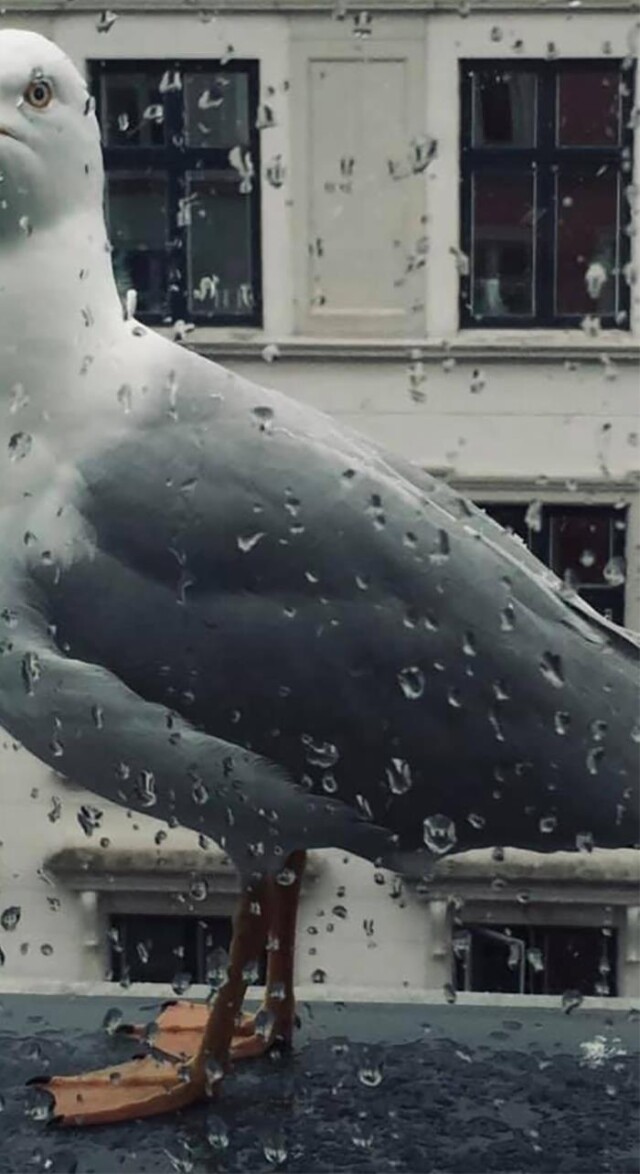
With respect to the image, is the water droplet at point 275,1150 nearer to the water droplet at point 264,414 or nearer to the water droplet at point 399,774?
the water droplet at point 399,774

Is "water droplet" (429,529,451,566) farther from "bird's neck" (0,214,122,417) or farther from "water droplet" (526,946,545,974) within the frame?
"water droplet" (526,946,545,974)

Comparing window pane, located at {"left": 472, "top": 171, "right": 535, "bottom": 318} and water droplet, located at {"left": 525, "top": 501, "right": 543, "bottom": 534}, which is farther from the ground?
window pane, located at {"left": 472, "top": 171, "right": 535, "bottom": 318}

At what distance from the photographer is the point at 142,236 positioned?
35.3 inches

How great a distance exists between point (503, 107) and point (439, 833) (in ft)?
1.25

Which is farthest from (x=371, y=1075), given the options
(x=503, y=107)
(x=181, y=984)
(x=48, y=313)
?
(x=503, y=107)

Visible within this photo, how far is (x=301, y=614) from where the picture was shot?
2.27 feet

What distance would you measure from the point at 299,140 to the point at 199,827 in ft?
1.16

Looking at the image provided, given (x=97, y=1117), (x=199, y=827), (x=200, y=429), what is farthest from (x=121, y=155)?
(x=97, y=1117)

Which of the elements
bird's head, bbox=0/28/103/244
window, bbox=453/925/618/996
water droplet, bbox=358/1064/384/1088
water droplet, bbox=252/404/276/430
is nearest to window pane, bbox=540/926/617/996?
window, bbox=453/925/618/996

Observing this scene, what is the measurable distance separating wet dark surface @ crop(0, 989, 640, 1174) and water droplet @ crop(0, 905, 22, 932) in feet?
0.12

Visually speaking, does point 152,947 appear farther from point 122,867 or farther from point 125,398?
point 125,398

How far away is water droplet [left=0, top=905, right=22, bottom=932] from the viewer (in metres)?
0.89

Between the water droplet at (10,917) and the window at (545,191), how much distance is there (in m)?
0.38

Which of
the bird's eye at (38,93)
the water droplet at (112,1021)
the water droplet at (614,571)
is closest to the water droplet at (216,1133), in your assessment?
the water droplet at (112,1021)
